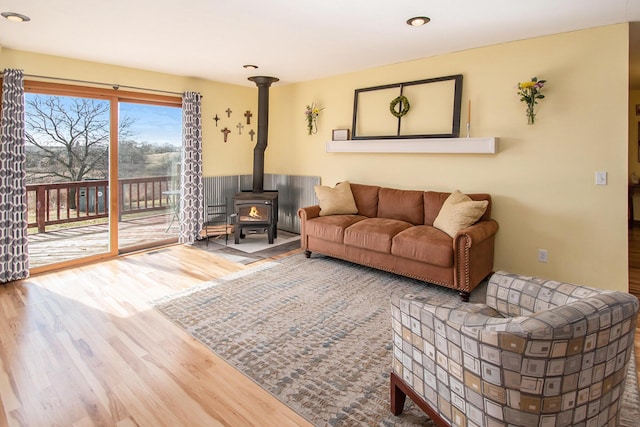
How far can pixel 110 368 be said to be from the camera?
7.70 ft

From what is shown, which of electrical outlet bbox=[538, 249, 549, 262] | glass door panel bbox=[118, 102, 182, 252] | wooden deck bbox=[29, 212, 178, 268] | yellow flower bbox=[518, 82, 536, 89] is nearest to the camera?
yellow flower bbox=[518, 82, 536, 89]

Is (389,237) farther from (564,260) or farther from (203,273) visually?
(203,273)

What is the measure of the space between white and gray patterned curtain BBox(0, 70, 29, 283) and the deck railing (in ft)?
0.86

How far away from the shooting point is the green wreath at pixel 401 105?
461 cm

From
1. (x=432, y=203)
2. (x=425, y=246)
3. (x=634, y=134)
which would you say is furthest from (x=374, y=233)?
(x=634, y=134)

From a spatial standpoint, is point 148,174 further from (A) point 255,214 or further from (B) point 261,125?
(B) point 261,125

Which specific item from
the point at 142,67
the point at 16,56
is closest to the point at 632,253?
the point at 142,67

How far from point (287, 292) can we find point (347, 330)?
93 cm

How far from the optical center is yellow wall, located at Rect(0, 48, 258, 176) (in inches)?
162

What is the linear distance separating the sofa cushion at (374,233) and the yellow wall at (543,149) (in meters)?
0.75

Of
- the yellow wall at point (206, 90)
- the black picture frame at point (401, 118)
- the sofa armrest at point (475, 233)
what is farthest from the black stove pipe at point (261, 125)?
the sofa armrest at point (475, 233)

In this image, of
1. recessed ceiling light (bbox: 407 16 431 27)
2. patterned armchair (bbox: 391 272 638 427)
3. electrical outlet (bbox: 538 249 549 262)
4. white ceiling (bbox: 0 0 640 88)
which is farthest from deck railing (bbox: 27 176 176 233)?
electrical outlet (bbox: 538 249 549 262)

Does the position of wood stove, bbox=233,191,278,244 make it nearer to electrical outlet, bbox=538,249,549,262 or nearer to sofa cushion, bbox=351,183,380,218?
sofa cushion, bbox=351,183,380,218

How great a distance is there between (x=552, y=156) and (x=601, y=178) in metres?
0.45
